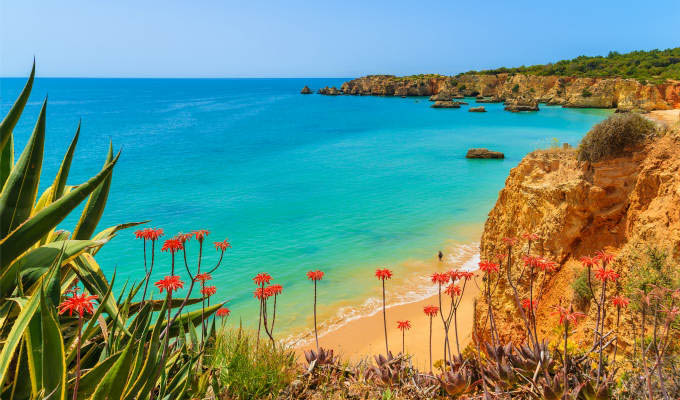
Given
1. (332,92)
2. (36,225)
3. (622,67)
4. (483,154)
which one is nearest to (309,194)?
(483,154)

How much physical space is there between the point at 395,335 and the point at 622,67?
298 feet

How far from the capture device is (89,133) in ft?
174

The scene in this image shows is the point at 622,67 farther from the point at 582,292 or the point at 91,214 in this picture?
the point at 91,214

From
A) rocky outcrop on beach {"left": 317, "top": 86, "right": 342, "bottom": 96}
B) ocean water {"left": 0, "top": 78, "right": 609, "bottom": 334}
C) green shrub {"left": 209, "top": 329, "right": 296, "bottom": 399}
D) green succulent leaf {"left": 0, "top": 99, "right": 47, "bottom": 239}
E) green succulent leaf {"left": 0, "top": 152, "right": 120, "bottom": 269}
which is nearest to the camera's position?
green succulent leaf {"left": 0, "top": 152, "right": 120, "bottom": 269}

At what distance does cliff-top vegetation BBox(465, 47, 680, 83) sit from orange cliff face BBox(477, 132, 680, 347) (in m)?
66.9

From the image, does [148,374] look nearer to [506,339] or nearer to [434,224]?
[506,339]

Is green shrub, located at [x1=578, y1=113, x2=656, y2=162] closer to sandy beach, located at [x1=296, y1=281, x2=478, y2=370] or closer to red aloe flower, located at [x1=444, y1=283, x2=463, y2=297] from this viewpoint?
red aloe flower, located at [x1=444, y1=283, x2=463, y2=297]

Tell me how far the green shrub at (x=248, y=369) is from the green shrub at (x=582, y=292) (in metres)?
4.58

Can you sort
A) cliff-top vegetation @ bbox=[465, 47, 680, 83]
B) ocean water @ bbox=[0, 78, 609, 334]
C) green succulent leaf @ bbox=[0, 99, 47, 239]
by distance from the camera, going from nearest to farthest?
green succulent leaf @ bbox=[0, 99, 47, 239], ocean water @ bbox=[0, 78, 609, 334], cliff-top vegetation @ bbox=[465, 47, 680, 83]

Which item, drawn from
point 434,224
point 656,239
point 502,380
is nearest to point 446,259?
point 434,224

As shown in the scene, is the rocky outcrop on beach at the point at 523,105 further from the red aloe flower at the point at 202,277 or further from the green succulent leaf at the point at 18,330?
the green succulent leaf at the point at 18,330

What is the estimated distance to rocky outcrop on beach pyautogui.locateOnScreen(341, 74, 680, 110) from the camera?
54750 millimetres

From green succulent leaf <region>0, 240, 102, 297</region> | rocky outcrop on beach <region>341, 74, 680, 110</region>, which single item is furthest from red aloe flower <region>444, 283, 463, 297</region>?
rocky outcrop on beach <region>341, 74, 680, 110</region>

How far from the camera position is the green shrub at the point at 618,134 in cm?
650
